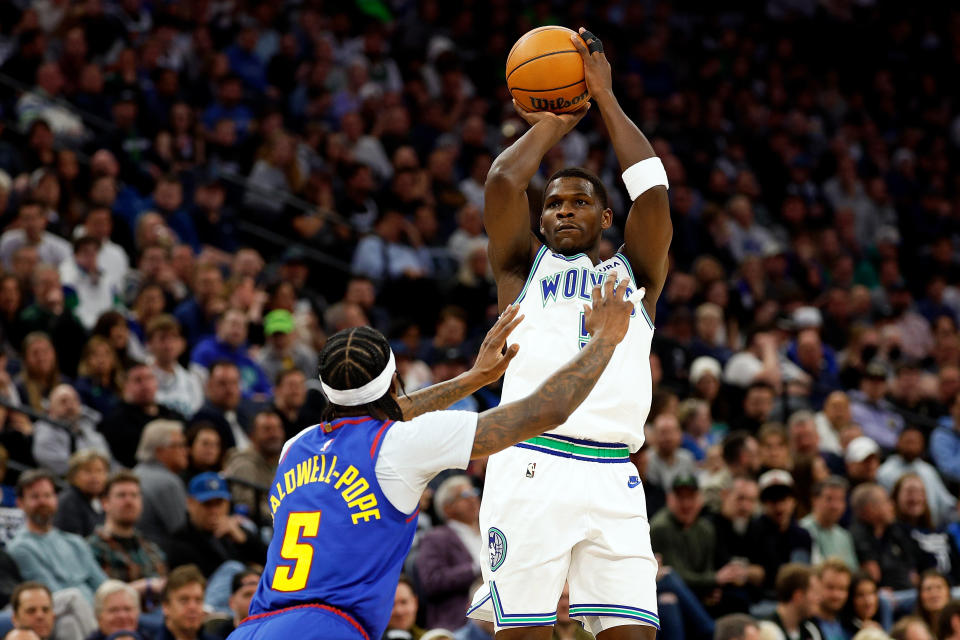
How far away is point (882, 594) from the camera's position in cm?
1051

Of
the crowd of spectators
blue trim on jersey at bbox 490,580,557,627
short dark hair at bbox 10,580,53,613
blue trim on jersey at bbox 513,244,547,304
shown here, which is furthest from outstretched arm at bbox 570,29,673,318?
short dark hair at bbox 10,580,53,613

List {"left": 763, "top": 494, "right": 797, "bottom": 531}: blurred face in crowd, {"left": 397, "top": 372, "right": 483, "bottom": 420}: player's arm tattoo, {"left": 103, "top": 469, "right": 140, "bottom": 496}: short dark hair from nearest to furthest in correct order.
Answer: {"left": 397, "top": 372, "right": 483, "bottom": 420}: player's arm tattoo → {"left": 103, "top": 469, "right": 140, "bottom": 496}: short dark hair → {"left": 763, "top": 494, "right": 797, "bottom": 531}: blurred face in crowd

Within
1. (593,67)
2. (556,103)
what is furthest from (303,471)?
(593,67)

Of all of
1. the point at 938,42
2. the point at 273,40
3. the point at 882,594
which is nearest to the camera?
A: the point at 882,594

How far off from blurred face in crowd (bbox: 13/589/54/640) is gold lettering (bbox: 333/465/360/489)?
383 centimetres

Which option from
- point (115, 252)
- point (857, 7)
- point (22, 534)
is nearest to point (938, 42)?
point (857, 7)

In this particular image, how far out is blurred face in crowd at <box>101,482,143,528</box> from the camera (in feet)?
29.2

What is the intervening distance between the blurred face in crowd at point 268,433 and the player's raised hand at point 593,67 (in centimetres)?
495

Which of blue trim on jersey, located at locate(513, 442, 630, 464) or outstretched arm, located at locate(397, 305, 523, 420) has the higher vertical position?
outstretched arm, located at locate(397, 305, 523, 420)

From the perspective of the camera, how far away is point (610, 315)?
4.98 m

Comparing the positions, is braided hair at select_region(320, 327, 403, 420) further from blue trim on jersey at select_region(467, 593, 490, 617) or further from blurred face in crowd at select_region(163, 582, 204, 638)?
blurred face in crowd at select_region(163, 582, 204, 638)

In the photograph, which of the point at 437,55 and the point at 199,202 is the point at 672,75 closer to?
the point at 437,55

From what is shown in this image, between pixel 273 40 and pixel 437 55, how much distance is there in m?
2.31

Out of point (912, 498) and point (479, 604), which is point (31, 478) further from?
point (912, 498)
